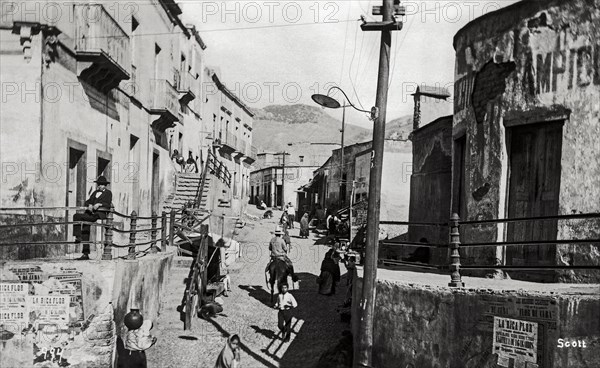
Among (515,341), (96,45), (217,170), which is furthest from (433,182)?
(217,170)

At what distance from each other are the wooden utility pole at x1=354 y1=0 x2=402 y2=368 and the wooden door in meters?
2.63

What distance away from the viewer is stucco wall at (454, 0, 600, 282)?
25.9ft

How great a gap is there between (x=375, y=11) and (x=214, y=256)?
8.30m

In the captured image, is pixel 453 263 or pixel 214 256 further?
pixel 214 256

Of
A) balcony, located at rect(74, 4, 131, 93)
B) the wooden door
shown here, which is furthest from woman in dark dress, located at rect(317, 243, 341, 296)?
balcony, located at rect(74, 4, 131, 93)

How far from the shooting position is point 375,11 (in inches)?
310

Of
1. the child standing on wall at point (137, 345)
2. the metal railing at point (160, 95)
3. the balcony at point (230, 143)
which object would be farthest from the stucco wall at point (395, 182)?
the child standing on wall at point (137, 345)

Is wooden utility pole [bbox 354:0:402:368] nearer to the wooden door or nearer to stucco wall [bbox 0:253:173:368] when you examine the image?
the wooden door

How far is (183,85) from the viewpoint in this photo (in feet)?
77.7

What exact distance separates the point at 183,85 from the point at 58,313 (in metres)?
16.5

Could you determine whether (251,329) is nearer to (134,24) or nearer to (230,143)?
(134,24)

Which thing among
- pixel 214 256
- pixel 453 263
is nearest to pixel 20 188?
pixel 214 256

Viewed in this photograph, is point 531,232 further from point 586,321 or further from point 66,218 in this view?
point 66,218

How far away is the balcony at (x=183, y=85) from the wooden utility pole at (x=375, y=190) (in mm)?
16027
